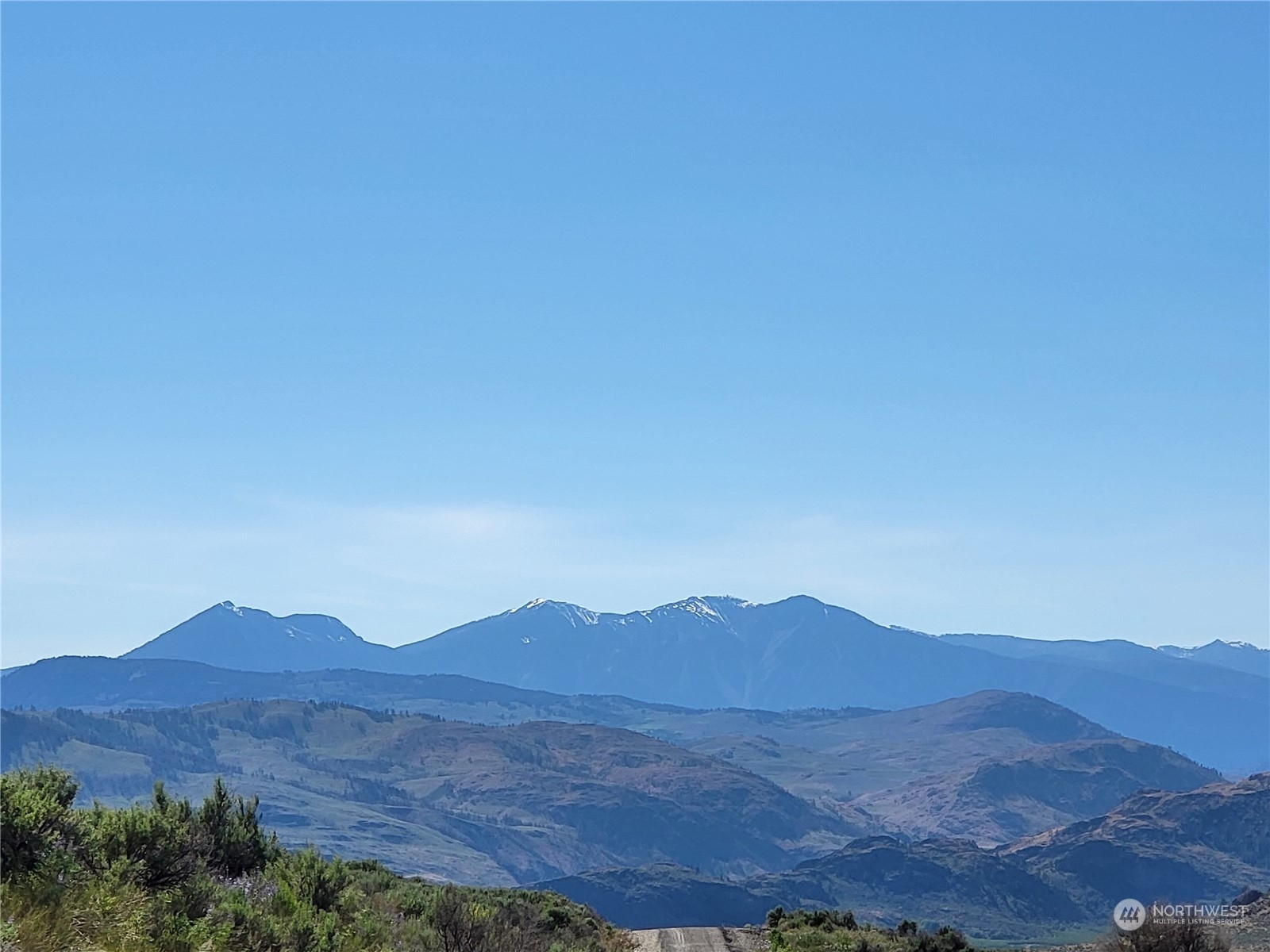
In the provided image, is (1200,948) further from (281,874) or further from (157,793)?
(157,793)

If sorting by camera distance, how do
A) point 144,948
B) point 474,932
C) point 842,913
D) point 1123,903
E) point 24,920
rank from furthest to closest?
point 842,913 → point 1123,903 → point 474,932 → point 144,948 → point 24,920

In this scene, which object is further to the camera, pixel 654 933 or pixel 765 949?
pixel 654 933

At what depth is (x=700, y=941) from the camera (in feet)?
101

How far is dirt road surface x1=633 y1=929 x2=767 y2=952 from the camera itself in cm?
2921

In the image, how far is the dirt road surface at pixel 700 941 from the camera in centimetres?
2921

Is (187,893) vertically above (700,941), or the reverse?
(187,893)

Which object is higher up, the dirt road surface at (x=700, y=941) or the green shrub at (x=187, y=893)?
the green shrub at (x=187, y=893)

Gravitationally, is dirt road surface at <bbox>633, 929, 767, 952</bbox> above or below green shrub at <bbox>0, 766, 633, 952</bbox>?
Answer: below

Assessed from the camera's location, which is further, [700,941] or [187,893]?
[700,941]

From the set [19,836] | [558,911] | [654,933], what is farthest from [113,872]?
[654,933]

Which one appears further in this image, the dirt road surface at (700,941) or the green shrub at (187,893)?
the dirt road surface at (700,941)

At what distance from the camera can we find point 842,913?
3809 cm

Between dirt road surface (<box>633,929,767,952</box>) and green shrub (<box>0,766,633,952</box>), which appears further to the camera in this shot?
dirt road surface (<box>633,929,767,952</box>)

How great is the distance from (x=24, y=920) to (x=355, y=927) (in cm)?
636
